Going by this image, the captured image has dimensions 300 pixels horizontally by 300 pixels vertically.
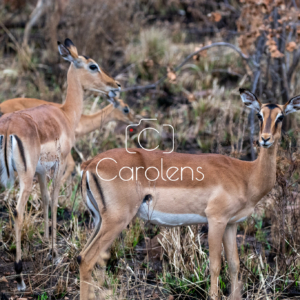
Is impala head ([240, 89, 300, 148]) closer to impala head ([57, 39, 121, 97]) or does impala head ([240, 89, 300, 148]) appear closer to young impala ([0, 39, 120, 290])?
young impala ([0, 39, 120, 290])

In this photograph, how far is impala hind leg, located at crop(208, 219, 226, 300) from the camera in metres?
3.86

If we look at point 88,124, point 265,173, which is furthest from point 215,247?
point 88,124

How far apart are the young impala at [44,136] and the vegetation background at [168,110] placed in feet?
1.54

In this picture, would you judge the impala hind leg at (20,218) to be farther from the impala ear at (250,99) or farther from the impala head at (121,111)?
the impala head at (121,111)

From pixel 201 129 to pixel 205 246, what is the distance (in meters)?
3.68

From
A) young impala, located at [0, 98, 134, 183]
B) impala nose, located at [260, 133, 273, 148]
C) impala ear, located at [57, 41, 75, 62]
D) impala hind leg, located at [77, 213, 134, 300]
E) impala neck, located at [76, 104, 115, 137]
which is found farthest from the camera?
impala neck, located at [76, 104, 115, 137]

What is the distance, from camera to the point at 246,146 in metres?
8.30

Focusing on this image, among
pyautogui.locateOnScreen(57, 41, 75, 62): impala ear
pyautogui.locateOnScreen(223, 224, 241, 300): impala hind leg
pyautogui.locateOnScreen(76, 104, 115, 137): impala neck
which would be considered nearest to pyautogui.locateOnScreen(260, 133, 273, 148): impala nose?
pyautogui.locateOnScreen(223, 224, 241, 300): impala hind leg

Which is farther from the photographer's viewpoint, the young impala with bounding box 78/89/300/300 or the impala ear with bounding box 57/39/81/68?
the impala ear with bounding box 57/39/81/68

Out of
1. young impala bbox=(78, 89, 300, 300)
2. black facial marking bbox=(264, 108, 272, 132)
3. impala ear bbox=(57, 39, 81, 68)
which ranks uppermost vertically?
black facial marking bbox=(264, 108, 272, 132)

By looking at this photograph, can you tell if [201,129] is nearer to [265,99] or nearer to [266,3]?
[265,99]

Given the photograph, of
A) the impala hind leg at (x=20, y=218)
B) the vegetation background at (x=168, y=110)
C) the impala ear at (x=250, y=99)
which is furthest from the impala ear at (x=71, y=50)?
the impala ear at (x=250, y=99)

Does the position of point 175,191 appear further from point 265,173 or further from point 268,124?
point 268,124

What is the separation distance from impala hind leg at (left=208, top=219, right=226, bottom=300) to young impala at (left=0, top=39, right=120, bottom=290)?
4.88 feet
